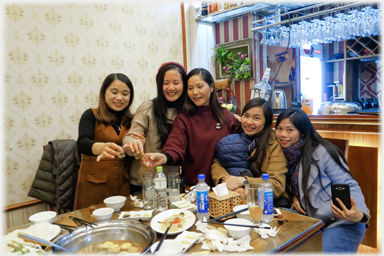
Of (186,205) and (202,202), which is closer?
(202,202)

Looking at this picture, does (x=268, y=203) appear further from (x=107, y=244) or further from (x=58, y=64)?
(x=58, y=64)

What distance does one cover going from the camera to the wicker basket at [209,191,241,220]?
134cm

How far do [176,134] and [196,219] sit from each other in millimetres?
747

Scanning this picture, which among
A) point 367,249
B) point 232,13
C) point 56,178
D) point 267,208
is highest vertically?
point 232,13

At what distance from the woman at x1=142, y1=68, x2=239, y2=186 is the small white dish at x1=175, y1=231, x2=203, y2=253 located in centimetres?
77

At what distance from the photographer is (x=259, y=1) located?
3354 millimetres

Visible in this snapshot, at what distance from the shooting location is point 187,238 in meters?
1.13

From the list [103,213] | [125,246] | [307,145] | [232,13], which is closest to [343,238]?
[307,145]

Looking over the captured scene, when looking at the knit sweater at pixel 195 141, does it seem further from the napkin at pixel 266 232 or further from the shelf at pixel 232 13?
the shelf at pixel 232 13

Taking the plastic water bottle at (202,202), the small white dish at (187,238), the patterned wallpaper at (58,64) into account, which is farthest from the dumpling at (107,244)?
the patterned wallpaper at (58,64)

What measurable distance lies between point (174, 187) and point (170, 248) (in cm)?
61

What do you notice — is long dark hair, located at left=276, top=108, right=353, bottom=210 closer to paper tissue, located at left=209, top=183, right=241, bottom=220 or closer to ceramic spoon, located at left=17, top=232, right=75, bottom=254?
paper tissue, located at left=209, top=183, right=241, bottom=220

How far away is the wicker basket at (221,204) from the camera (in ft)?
4.39

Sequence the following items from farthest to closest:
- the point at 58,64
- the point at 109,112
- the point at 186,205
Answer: the point at 58,64 → the point at 109,112 → the point at 186,205
